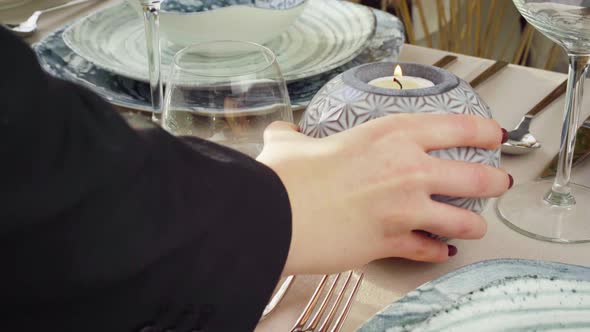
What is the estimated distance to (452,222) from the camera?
408 millimetres

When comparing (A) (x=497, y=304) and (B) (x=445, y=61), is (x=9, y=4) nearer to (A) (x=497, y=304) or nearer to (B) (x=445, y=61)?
(B) (x=445, y=61)

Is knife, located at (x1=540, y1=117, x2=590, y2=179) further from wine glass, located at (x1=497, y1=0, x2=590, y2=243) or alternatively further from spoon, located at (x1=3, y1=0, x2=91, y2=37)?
spoon, located at (x1=3, y1=0, x2=91, y2=37)

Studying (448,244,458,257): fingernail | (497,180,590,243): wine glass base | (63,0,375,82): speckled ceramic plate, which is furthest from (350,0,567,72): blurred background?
(448,244,458,257): fingernail

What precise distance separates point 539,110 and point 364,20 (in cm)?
21

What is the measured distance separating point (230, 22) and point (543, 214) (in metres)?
0.32

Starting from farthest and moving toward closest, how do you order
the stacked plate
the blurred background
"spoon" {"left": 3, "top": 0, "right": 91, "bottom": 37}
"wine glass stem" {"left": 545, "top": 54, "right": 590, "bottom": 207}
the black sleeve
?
the blurred background < "spoon" {"left": 3, "top": 0, "right": 91, "bottom": 37} < the stacked plate < "wine glass stem" {"left": 545, "top": 54, "right": 590, "bottom": 207} < the black sleeve

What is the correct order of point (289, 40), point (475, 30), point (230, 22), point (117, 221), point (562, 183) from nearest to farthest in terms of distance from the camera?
point (117, 221)
point (562, 183)
point (230, 22)
point (289, 40)
point (475, 30)

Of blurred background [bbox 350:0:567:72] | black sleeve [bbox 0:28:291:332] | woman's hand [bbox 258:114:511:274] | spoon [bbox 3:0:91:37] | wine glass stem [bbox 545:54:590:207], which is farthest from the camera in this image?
blurred background [bbox 350:0:567:72]

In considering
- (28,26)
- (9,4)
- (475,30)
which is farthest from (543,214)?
(475,30)

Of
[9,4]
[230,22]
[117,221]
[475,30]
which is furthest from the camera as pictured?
[475,30]

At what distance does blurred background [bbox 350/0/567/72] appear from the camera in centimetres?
131

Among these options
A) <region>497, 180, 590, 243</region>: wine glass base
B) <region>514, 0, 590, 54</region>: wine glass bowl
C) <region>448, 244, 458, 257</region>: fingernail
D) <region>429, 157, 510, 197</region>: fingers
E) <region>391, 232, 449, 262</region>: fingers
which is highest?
<region>514, 0, 590, 54</region>: wine glass bowl

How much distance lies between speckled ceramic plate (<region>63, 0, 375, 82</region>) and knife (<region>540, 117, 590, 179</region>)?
0.20 meters

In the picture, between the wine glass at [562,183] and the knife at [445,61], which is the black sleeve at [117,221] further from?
the knife at [445,61]
